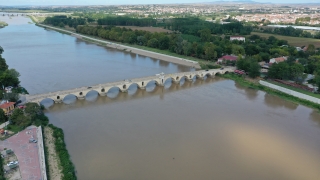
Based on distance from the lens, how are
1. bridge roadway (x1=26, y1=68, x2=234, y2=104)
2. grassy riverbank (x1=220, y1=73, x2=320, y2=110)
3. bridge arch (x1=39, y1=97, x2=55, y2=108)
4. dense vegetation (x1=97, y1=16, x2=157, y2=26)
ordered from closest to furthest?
bridge roadway (x1=26, y1=68, x2=234, y2=104)
bridge arch (x1=39, y1=97, x2=55, y2=108)
grassy riverbank (x1=220, y1=73, x2=320, y2=110)
dense vegetation (x1=97, y1=16, x2=157, y2=26)

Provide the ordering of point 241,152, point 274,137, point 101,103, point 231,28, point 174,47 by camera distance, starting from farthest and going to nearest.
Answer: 1. point 231,28
2. point 174,47
3. point 101,103
4. point 274,137
5. point 241,152

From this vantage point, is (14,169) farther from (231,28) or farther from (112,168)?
(231,28)

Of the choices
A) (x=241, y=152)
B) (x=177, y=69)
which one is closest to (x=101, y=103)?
(x=241, y=152)

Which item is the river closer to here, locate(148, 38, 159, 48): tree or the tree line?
the tree line

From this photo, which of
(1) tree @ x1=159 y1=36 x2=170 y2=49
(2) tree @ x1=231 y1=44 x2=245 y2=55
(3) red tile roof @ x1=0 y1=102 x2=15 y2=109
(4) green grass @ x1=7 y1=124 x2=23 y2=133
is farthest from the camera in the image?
(1) tree @ x1=159 y1=36 x2=170 y2=49

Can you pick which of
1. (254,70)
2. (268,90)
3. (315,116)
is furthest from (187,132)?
(254,70)

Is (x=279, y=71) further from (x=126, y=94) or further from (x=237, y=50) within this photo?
(x=126, y=94)

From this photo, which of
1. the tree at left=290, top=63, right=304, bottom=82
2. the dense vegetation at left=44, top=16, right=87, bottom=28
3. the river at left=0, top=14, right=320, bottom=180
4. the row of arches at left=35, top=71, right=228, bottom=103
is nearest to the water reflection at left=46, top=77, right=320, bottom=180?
the river at left=0, top=14, right=320, bottom=180
